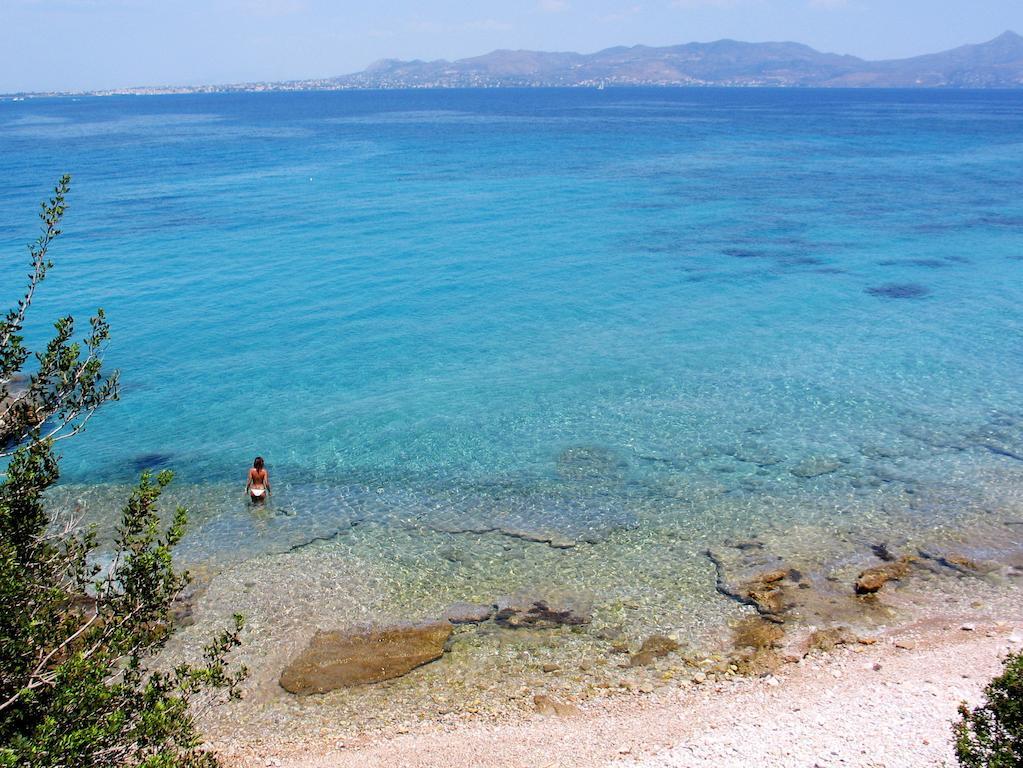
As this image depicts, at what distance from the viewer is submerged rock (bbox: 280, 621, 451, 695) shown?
1620 cm

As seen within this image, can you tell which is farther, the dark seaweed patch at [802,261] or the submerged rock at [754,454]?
the dark seaweed patch at [802,261]

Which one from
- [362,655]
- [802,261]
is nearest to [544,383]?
[362,655]

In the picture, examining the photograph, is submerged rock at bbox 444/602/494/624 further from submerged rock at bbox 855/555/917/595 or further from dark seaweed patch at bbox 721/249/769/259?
dark seaweed patch at bbox 721/249/769/259

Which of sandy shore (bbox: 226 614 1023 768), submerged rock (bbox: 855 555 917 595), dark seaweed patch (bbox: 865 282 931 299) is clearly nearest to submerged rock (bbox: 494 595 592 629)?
sandy shore (bbox: 226 614 1023 768)

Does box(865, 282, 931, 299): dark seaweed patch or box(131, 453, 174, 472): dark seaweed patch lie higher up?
box(865, 282, 931, 299): dark seaweed patch

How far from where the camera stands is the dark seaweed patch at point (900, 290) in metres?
40.8

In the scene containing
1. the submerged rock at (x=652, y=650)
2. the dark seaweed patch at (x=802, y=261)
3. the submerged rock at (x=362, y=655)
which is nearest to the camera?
the submerged rock at (x=362, y=655)

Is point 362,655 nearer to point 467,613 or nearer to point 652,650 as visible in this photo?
point 467,613

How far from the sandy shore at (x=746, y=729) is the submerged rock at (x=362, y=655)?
1686mm

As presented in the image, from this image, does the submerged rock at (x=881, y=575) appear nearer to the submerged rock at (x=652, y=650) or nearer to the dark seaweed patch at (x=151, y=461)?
the submerged rock at (x=652, y=650)

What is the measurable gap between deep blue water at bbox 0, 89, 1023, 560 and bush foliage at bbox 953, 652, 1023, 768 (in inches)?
504

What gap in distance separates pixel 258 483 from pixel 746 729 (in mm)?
14861

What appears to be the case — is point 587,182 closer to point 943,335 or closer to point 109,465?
point 943,335

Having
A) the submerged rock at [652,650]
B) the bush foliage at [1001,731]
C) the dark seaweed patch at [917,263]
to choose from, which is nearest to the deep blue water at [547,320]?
the dark seaweed patch at [917,263]
